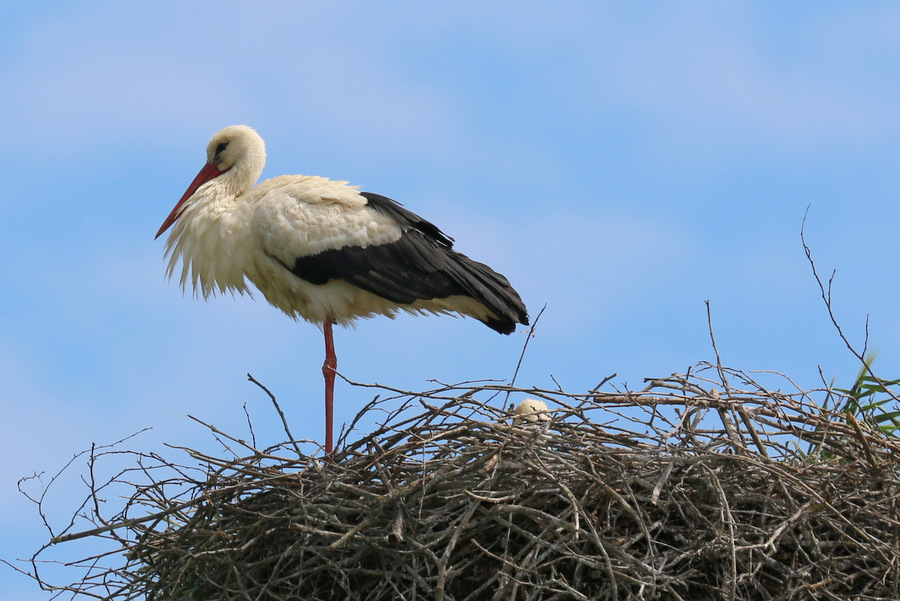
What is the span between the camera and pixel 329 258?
561 centimetres

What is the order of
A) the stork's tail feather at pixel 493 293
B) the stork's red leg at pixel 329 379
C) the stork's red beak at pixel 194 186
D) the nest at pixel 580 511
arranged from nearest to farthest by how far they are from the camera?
the nest at pixel 580 511 < the stork's tail feather at pixel 493 293 < the stork's red leg at pixel 329 379 < the stork's red beak at pixel 194 186

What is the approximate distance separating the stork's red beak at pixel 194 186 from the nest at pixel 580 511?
2562 millimetres

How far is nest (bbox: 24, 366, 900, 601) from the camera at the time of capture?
3.73 m

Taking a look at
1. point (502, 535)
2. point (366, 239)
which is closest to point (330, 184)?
point (366, 239)

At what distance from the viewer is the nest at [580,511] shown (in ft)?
12.2

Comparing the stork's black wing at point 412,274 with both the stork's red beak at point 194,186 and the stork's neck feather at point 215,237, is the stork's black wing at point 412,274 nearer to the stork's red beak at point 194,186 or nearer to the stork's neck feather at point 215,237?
the stork's neck feather at point 215,237

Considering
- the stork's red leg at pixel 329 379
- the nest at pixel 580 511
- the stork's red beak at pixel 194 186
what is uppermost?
the stork's red beak at pixel 194 186

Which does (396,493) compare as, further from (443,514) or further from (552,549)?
(552,549)

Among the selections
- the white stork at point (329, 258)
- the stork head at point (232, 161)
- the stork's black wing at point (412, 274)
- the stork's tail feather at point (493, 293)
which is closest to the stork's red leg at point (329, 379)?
the white stork at point (329, 258)

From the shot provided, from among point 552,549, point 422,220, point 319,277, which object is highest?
point 422,220

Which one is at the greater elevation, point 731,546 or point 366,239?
point 366,239

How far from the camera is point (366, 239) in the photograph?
18.5 ft

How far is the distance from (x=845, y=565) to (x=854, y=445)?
43 centimetres

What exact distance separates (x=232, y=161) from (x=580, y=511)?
11.2 feet
